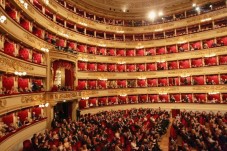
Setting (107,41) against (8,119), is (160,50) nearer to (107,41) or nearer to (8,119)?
(107,41)

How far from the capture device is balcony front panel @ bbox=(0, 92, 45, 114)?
26.8ft

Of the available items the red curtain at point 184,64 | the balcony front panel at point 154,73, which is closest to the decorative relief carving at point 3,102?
the balcony front panel at point 154,73

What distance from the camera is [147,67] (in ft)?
76.0

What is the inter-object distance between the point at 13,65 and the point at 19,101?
1.90 m

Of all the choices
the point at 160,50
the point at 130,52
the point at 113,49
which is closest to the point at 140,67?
the point at 130,52

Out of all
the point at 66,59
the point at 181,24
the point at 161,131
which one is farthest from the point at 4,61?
the point at 181,24

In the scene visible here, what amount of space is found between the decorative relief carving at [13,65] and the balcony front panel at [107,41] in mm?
3370

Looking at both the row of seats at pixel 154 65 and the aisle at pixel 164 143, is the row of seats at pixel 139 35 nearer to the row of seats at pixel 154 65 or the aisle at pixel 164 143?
the row of seats at pixel 154 65

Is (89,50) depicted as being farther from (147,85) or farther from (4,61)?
(4,61)

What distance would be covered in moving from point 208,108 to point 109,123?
37.0 ft

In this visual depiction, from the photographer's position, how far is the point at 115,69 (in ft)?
73.7

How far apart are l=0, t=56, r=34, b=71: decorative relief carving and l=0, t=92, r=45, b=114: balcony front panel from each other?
142cm

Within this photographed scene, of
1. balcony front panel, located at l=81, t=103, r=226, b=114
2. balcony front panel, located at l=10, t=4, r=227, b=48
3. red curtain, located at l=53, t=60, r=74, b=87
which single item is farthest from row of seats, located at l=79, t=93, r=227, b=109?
balcony front panel, located at l=10, t=4, r=227, b=48

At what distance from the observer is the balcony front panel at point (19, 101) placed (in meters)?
8.16
